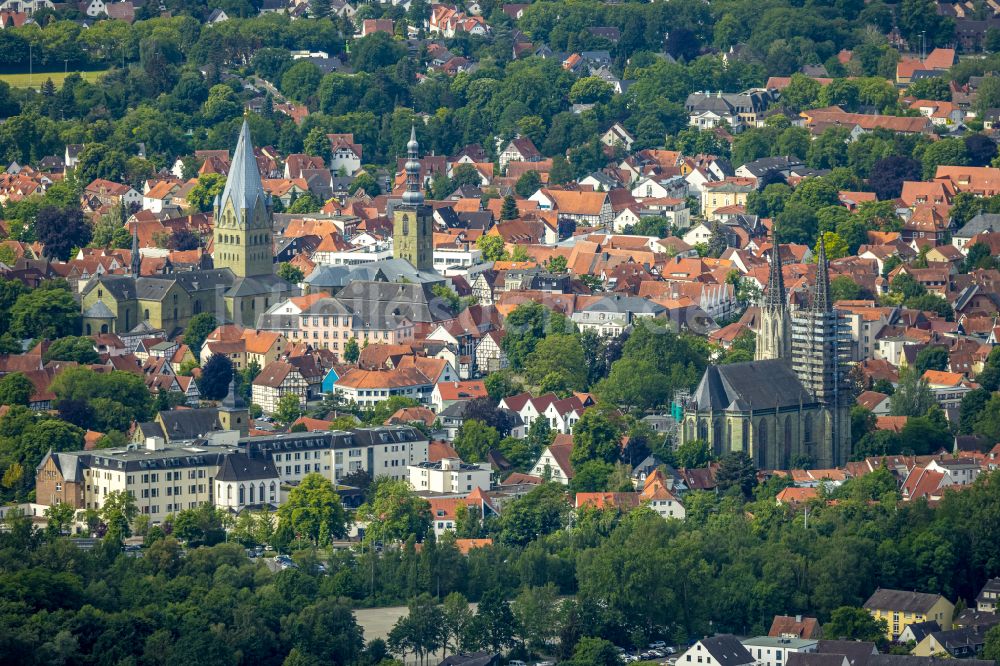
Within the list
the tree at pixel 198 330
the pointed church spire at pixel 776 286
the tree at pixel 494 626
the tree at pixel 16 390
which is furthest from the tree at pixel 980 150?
the tree at pixel 494 626

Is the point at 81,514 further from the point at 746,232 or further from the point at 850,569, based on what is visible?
the point at 746,232

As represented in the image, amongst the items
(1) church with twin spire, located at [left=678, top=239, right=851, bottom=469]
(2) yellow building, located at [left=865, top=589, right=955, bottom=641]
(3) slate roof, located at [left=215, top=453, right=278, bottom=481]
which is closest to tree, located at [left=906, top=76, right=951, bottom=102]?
(1) church with twin spire, located at [left=678, top=239, right=851, bottom=469]

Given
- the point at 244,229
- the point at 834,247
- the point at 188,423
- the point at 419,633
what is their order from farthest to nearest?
the point at 834,247 < the point at 244,229 < the point at 188,423 < the point at 419,633

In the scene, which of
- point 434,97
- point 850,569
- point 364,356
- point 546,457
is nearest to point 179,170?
point 434,97

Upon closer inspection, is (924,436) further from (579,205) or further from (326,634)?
(579,205)

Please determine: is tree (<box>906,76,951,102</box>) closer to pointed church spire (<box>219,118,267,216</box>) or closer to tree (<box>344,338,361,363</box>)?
pointed church spire (<box>219,118,267,216</box>)

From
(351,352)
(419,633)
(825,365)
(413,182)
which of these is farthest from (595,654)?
(413,182)
